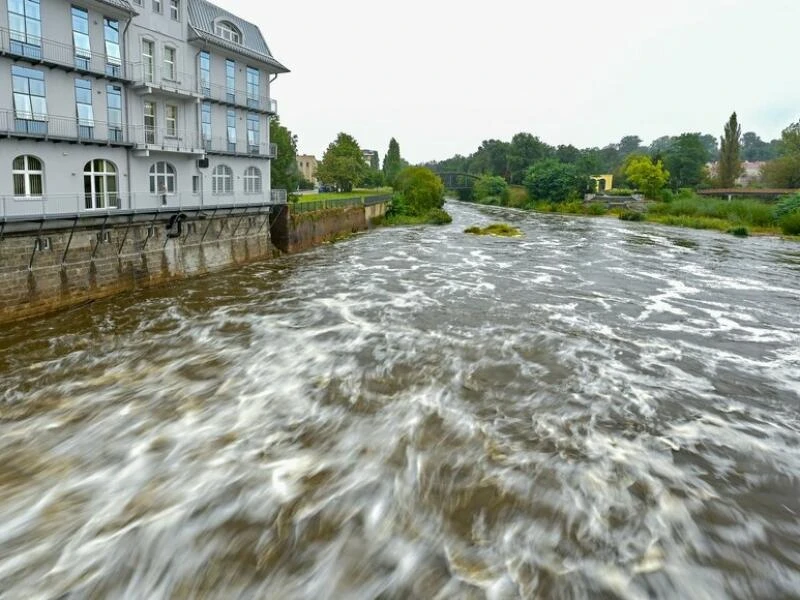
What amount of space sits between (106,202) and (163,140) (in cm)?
482

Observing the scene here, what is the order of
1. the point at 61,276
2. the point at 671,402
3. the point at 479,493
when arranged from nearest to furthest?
the point at 479,493
the point at 671,402
the point at 61,276

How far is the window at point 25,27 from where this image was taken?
18.3 metres

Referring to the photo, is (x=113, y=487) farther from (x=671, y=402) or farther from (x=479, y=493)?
(x=671, y=402)

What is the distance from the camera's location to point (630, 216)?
64.4 meters

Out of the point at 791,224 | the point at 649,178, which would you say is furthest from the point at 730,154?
the point at 791,224

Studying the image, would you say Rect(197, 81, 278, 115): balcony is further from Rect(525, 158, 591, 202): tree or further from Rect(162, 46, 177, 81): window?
Rect(525, 158, 591, 202): tree

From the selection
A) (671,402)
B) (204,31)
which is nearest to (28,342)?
(671,402)

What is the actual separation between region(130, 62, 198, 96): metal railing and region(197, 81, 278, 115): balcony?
63cm

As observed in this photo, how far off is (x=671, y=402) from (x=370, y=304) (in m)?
11.0

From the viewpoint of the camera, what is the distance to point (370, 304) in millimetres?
19922

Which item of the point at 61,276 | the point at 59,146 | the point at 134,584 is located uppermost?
the point at 59,146

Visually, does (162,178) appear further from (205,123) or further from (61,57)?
(61,57)

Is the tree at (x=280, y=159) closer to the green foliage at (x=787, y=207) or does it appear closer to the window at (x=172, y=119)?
the window at (x=172, y=119)

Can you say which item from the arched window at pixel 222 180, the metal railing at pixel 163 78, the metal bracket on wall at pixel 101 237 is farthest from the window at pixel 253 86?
the metal bracket on wall at pixel 101 237
